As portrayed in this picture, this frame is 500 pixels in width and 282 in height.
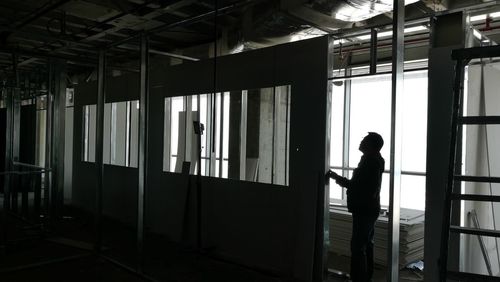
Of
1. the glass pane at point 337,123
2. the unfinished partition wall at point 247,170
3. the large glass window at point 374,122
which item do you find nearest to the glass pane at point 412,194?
the large glass window at point 374,122

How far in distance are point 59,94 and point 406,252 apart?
4.61 meters

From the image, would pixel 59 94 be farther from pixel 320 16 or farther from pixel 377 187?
pixel 377 187

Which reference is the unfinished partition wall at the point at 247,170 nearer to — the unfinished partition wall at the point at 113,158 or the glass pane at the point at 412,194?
the unfinished partition wall at the point at 113,158

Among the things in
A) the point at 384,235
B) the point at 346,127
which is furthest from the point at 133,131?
the point at 384,235

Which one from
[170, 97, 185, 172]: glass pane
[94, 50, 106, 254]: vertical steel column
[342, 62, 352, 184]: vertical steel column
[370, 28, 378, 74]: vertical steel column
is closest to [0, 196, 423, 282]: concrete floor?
[94, 50, 106, 254]: vertical steel column

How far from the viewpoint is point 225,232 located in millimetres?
4383

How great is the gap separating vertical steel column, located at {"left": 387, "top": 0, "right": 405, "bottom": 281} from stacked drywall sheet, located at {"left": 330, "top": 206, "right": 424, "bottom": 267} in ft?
7.46

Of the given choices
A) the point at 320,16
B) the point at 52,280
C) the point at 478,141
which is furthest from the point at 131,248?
the point at 478,141

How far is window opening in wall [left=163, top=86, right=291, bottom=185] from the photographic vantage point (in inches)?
160

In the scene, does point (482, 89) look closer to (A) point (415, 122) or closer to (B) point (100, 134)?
(A) point (415, 122)

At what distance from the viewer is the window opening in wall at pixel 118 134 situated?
19.5 feet

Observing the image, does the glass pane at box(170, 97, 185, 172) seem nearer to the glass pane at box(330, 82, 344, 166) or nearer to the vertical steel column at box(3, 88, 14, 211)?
the vertical steel column at box(3, 88, 14, 211)

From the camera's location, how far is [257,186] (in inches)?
158

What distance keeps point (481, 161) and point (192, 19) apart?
2.78 metres
